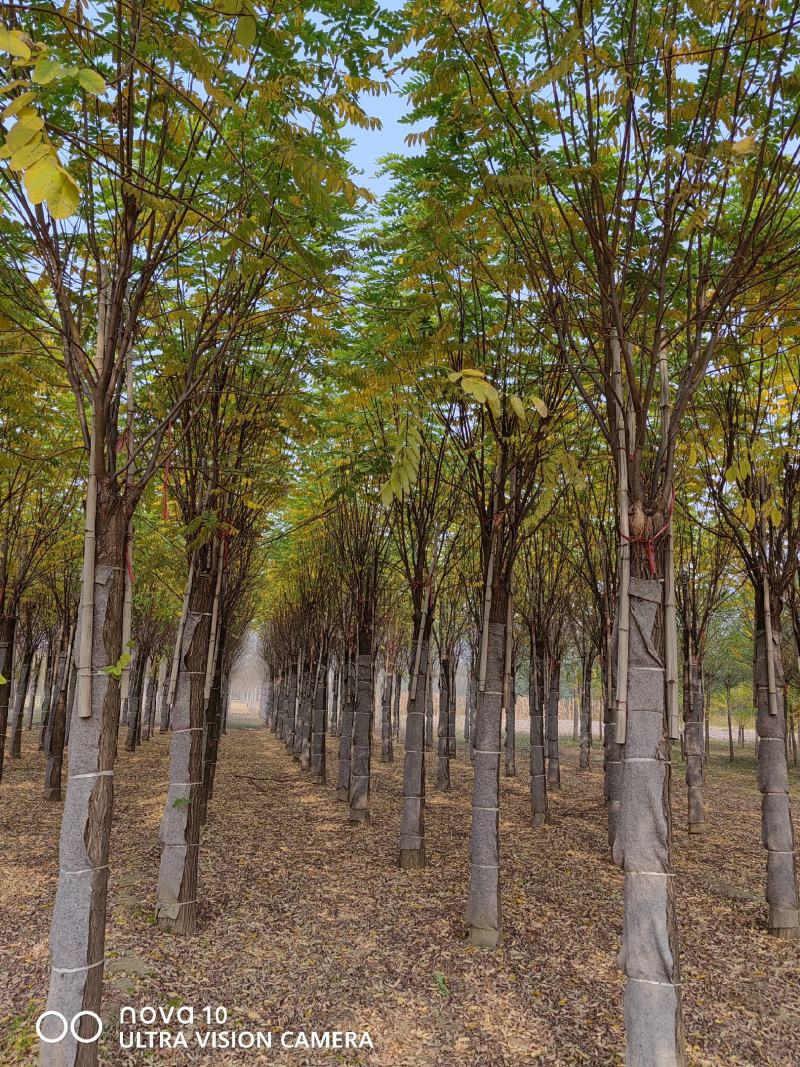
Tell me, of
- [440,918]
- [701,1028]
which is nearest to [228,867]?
[440,918]

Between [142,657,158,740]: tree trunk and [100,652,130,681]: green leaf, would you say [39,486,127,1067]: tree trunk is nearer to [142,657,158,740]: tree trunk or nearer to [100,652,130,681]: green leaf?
[100,652,130,681]: green leaf

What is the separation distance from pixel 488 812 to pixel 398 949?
1.64m

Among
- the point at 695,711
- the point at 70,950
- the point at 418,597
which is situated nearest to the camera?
the point at 70,950

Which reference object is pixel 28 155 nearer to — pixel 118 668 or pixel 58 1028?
pixel 118 668

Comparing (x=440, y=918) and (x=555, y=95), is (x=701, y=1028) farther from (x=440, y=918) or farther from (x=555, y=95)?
(x=555, y=95)

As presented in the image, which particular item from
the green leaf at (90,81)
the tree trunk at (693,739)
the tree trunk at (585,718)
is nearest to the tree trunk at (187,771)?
the green leaf at (90,81)

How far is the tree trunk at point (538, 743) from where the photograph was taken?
41.3ft

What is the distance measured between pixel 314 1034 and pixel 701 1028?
315cm

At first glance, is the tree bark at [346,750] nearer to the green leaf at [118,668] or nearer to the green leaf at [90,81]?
the green leaf at [118,668]

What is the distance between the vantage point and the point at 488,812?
6742mm

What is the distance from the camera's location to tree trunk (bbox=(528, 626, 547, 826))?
12.6 metres

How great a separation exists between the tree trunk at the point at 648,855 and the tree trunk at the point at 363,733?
810cm

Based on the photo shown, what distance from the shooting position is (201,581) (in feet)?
24.7

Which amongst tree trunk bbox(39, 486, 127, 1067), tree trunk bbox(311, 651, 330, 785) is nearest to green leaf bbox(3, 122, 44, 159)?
tree trunk bbox(39, 486, 127, 1067)
